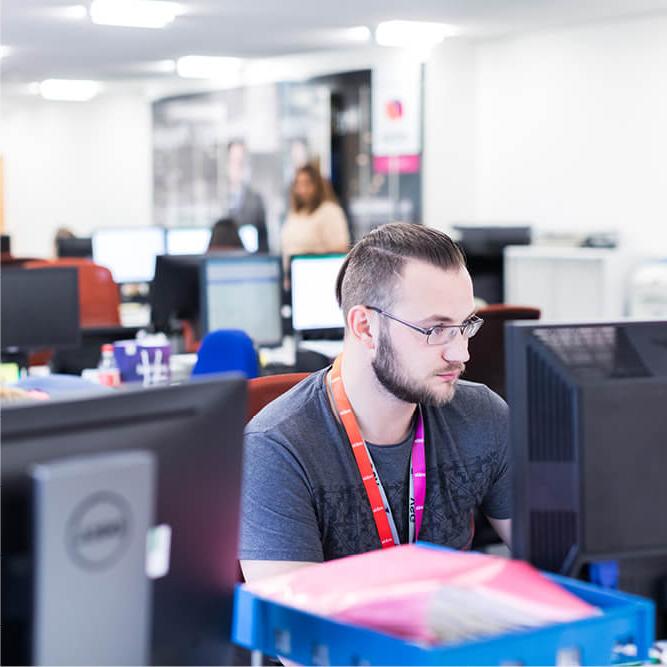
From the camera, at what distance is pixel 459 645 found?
4.21ft

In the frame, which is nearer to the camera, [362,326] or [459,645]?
[459,645]

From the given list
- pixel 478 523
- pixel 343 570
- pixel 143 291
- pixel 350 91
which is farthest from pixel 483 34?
pixel 343 570

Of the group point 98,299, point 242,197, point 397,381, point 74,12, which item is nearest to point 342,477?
point 397,381

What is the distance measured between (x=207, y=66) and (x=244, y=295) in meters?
7.12

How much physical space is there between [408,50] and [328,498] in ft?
30.7

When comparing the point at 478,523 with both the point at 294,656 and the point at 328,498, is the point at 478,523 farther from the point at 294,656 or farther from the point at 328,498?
the point at 294,656

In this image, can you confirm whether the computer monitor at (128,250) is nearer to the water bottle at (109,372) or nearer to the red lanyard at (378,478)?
the water bottle at (109,372)

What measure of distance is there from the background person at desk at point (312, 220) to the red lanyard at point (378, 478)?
5792mm

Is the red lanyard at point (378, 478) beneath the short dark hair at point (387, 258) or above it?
beneath

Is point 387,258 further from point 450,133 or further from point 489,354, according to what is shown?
point 450,133

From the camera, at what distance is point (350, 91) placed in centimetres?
1163

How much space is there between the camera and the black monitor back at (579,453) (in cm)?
158

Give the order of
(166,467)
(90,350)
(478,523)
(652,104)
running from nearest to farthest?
1. (166,467)
2. (478,523)
3. (90,350)
4. (652,104)

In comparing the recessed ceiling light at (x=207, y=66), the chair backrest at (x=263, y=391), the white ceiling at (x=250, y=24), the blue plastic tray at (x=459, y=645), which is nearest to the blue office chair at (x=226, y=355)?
the chair backrest at (x=263, y=391)
